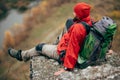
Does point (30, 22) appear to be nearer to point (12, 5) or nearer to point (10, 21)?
point (10, 21)

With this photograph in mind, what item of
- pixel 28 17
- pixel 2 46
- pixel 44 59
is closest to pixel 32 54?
pixel 44 59

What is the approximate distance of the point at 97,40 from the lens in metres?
6.05

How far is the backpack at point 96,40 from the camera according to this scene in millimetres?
5918

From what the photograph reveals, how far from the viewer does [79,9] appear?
6039 mm

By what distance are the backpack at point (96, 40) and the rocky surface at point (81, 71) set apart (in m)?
0.22

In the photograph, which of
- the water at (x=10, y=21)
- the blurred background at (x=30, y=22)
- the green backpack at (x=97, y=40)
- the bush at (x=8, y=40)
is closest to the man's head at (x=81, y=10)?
the green backpack at (x=97, y=40)

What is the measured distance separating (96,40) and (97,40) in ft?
0.07

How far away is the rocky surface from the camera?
594 cm

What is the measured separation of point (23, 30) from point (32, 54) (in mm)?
34201

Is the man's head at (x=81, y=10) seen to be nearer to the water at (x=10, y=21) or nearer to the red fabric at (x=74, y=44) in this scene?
the red fabric at (x=74, y=44)

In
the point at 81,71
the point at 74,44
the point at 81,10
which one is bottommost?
the point at 81,71

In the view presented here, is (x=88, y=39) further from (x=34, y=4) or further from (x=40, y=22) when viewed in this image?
(x=34, y=4)

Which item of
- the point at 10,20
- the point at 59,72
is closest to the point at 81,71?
the point at 59,72

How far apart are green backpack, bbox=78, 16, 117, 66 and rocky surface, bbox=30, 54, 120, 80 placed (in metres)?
0.24
